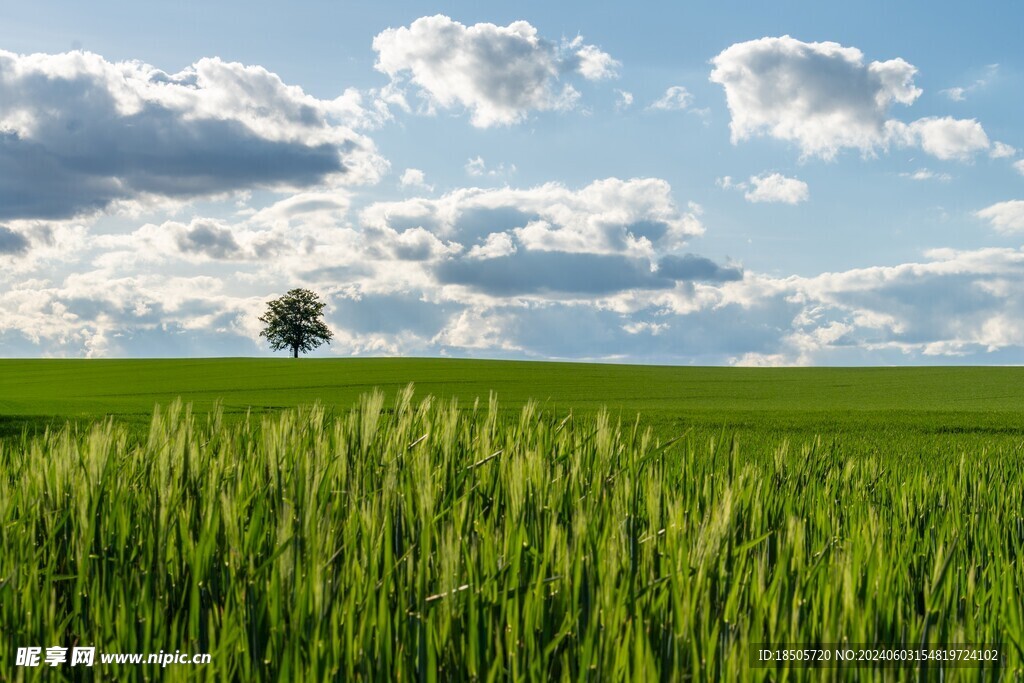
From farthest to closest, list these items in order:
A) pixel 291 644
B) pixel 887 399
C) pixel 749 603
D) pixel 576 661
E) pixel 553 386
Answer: pixel 553 386
pixel 887 399
pixel 749 603
pixel 576 661
pixel 291 644

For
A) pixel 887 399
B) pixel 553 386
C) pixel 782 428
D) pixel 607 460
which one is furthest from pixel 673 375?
Result: pixel 607 460

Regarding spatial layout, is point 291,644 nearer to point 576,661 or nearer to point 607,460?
point 576,661

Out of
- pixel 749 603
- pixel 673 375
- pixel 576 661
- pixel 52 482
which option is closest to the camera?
pixel 576 661

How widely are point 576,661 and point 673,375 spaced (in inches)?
1745

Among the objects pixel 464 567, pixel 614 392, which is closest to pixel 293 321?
→ pixel 614 392

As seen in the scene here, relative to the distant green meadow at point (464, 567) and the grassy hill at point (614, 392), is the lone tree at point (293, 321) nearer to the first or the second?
the grassy hill at point (614, 392)

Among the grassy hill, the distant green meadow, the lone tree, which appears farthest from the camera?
the lone tree

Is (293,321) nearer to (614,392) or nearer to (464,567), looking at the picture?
(614,392)

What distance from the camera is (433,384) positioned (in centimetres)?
3766

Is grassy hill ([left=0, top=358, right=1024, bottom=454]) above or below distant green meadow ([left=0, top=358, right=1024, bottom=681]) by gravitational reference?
below

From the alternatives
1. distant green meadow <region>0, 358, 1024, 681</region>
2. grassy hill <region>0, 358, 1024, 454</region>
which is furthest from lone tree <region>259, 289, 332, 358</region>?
distant green meadow <region>0, 358, 1024, 681</region>

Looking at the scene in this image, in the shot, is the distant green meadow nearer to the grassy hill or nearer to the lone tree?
the grassy hill

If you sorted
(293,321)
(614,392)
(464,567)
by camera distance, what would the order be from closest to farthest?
(464,567), (614,392), (293,321)

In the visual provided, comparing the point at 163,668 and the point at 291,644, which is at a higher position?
the point at 291,644
